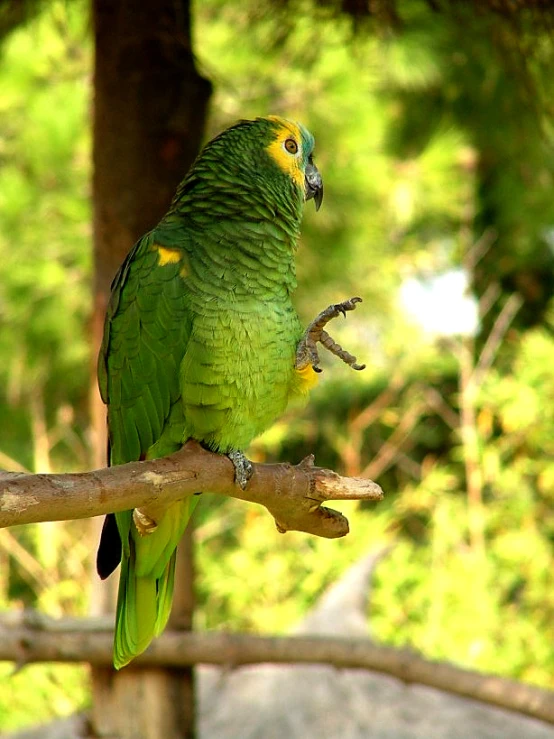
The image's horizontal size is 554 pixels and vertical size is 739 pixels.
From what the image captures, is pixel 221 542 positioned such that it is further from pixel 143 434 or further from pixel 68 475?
pixel 68 475

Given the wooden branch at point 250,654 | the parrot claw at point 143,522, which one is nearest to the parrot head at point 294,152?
the parrot claw at point 143,522

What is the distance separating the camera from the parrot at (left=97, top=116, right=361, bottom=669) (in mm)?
1342

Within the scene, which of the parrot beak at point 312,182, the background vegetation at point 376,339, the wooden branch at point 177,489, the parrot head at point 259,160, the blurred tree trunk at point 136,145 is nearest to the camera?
the wooden branch at point 177,489

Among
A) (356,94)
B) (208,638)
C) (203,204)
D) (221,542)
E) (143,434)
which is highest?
(356,94)

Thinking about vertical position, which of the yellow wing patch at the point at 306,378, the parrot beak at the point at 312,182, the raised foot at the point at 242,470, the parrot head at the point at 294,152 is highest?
the parrot head at the point at 294,152

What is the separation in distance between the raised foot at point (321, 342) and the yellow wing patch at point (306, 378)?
0.01 metres

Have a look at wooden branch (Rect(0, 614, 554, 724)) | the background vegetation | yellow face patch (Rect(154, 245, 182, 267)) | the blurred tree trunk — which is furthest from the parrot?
the background vegetation

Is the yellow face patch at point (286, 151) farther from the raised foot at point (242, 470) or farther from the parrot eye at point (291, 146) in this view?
the raised foot at point (242, 470)

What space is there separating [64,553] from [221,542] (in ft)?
2.98

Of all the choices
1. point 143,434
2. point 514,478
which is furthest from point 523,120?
point 143,434

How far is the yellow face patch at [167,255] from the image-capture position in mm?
1351

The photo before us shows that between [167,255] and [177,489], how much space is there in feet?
1.23

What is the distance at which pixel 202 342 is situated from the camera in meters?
1.34

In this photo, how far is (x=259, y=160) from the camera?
1.40 metres
